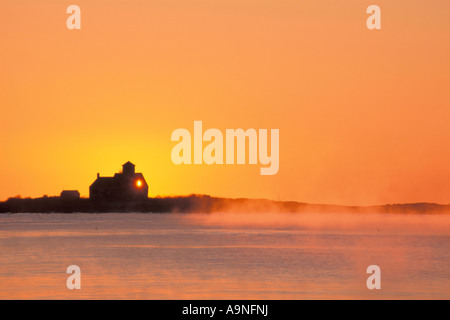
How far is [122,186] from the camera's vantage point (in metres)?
158

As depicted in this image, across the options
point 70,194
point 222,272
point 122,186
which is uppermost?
point 122,186

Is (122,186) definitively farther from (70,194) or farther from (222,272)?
(222,272)

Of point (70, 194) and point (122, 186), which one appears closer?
point (122, 186)

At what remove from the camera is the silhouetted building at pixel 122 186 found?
520ft

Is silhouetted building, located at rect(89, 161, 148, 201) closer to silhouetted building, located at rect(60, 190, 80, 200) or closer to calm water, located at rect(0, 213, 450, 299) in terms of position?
silhouetted building, located at rect(60, 190, 80, 200)

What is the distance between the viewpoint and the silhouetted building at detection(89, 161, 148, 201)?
158 meters

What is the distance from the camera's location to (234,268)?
50.5 meters

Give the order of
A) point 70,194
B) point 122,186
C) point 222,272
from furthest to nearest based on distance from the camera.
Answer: point 70,194
point 122,186
point 222,272

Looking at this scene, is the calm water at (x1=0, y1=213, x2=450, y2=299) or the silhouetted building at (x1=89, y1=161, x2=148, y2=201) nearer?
the calm water at (x1=0, y1=213, x2=450, y2=299)

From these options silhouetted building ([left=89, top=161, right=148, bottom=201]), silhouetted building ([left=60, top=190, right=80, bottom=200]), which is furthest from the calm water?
silhouetted building ([left=60, top=190, right=80, bottom=200])

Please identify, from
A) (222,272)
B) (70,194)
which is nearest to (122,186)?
(70,194)

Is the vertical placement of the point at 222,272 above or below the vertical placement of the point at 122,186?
below

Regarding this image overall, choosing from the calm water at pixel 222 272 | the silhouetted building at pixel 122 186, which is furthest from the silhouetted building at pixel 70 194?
the calm water at pixel 222 272
